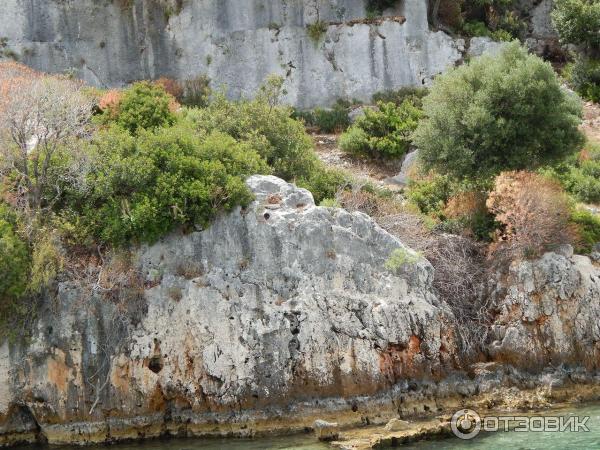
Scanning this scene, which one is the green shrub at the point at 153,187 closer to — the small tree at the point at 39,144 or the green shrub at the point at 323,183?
the small tree at the point at 39,144

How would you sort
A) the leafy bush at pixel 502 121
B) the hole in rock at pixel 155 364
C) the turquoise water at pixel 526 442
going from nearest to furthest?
the turquoise water at pixel 526 442 → the hole in rock at pixel 155 364 → the leafy bush at pixel 502 121

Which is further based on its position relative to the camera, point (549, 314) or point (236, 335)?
point (549, 314)

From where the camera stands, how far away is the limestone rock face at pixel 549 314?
2169cm

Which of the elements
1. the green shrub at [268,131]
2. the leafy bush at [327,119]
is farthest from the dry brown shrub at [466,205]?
the leafy bush at [327,119]

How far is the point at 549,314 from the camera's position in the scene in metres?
22.1

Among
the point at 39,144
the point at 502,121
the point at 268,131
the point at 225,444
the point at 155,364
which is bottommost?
the point at 225,444

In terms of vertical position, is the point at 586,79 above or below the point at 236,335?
above

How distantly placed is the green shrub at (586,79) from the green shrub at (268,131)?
597 inches

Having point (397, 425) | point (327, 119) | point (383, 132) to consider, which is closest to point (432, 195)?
point (383, 132)

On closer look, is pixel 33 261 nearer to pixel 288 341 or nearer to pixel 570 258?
pixel 288 341

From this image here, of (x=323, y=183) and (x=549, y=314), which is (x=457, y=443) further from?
(x=323, y=183)

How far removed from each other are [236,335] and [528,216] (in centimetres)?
877

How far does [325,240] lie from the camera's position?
21453 mm

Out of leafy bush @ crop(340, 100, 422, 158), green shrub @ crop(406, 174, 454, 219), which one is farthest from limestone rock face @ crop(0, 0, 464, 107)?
green shrub @ crop(406, 174, 454, 219)
